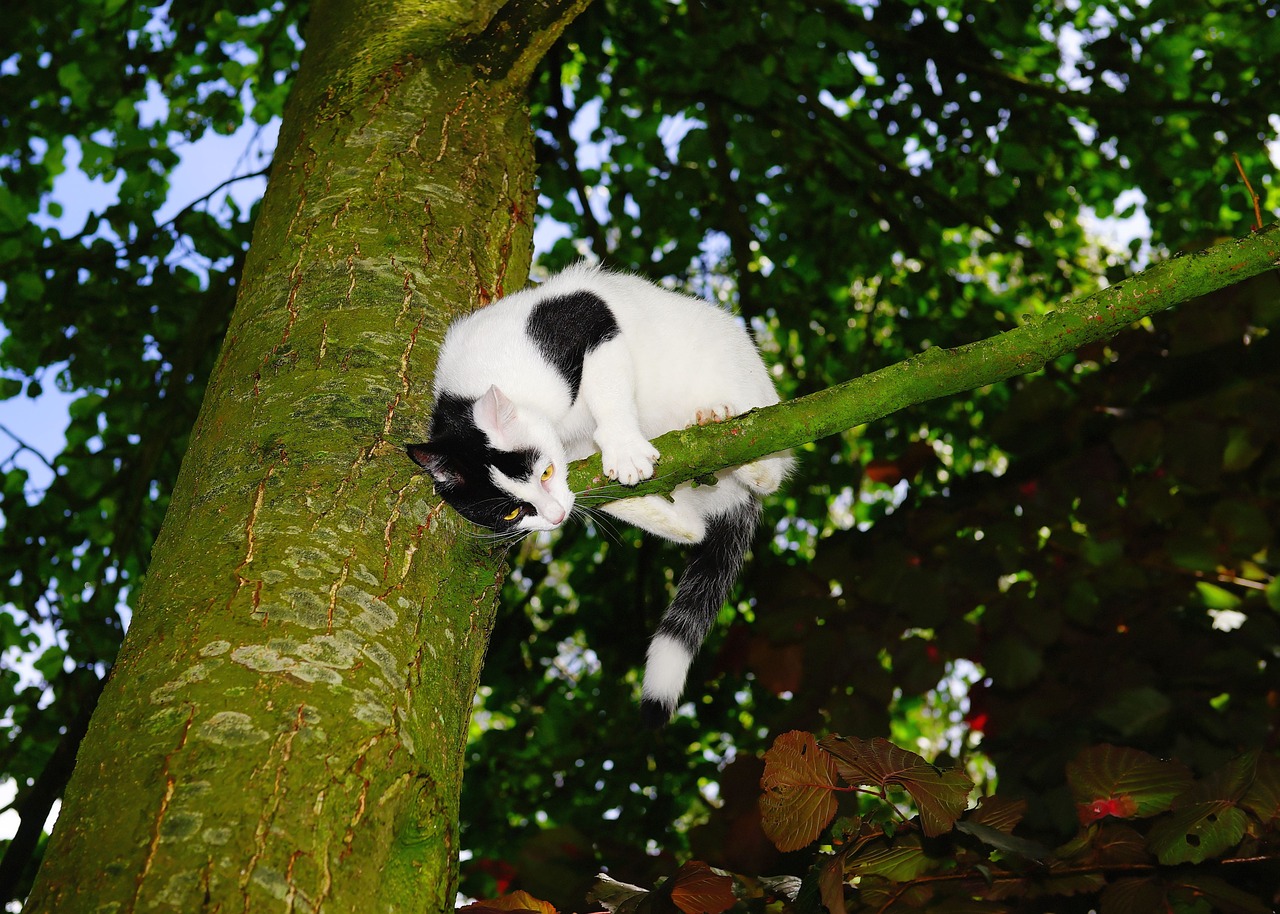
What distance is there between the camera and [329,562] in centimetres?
171

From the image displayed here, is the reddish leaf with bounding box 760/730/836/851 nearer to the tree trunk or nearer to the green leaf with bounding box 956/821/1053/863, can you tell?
the green leaf with bounding box 956/821/1053/863

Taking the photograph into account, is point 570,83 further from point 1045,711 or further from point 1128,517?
point 1045,711

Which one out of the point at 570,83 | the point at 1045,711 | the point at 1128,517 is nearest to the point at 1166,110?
the point at 1128,517

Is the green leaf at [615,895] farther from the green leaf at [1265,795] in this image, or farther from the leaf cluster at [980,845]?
the green leaf at [1265,795]

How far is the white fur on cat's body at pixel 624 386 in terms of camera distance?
2.71 metres

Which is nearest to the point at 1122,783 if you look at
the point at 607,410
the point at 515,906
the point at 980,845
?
the point at 980,845

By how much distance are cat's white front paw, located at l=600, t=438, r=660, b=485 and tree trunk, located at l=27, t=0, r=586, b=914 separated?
1.45 ft

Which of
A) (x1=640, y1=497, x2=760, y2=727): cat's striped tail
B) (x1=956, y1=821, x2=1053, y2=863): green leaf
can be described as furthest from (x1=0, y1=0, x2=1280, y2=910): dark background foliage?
(x1=956, y1=821, x2=1053, y2=863): green leaf

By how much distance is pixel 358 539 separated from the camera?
5.88ft

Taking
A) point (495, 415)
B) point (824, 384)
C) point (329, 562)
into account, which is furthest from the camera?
point (824, 384)

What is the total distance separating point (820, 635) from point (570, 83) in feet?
18.3

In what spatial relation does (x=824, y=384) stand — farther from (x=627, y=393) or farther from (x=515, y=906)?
(x=515, y=906)

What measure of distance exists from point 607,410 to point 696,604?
999 mm

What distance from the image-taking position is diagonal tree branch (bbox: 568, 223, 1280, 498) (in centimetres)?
179
